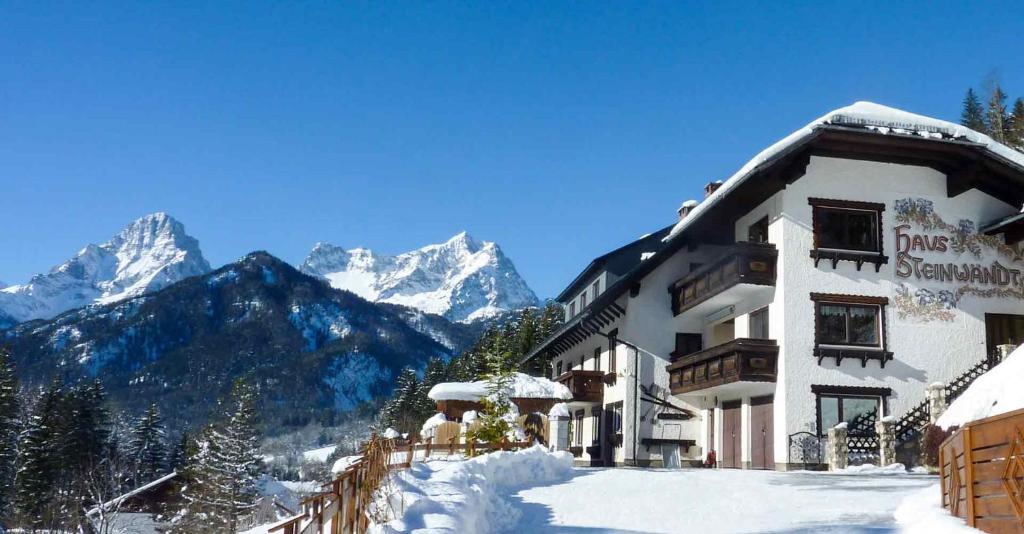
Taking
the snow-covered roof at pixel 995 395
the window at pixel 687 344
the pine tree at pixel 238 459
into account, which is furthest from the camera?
the pine tree at pixel 238 459

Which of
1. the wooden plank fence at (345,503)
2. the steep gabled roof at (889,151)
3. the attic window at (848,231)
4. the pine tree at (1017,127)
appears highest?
the pine tree at (1017,127)

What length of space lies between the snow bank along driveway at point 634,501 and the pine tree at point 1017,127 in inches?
1783

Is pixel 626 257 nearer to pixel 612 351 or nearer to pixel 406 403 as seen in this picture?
pixel 612 351

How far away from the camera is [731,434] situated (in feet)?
99.1

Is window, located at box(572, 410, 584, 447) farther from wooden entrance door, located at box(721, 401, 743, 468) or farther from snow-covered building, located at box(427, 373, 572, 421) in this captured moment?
wooden entrance door, located at box(721, 401, 743, 468)

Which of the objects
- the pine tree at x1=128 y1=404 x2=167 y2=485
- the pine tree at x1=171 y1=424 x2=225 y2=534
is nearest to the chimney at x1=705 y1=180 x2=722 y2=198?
the pine tree at x1=171 y1=424 x2=225 y2=534

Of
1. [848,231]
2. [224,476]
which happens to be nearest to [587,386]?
[848,231]

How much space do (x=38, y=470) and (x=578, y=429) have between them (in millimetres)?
41782

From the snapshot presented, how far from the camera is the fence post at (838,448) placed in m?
24.8

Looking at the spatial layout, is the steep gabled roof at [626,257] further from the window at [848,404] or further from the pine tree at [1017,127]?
the pine tree at [1017,127]

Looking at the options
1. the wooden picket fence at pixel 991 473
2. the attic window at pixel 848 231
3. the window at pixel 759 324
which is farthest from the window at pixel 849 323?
the wooden picket fence at pixel 991 473

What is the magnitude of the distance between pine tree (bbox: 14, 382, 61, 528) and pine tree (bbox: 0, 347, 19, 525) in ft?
1.96

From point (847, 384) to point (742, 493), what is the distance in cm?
1117

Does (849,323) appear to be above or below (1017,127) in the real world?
below
